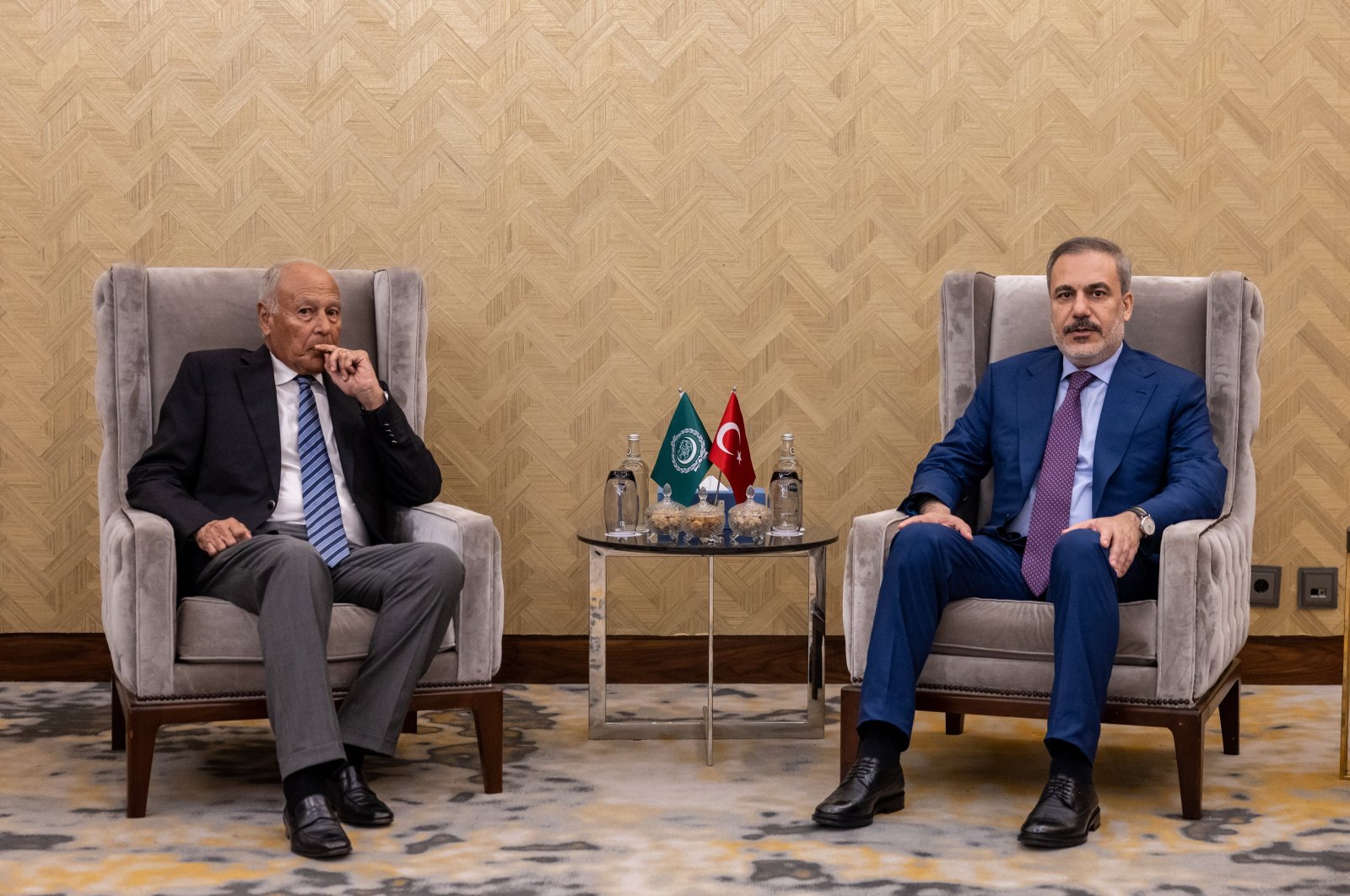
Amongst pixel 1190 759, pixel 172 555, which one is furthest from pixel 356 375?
pixel 1190 759

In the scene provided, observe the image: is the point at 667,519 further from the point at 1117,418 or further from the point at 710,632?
the point at 1117,418

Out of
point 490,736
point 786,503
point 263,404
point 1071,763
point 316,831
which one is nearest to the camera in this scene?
point 316,831

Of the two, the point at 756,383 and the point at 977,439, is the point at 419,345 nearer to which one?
the point at 756,383

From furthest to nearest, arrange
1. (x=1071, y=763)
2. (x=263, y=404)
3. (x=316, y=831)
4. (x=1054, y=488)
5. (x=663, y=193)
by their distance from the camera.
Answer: (x=663, y=193)
(x=263, y=404)
(x=1054, y=488)
(x=1071, y=763)
(x=316, y=831)

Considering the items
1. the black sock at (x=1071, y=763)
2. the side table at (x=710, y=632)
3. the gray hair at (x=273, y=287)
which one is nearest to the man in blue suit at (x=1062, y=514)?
the black sock at (x=1071, y=763)

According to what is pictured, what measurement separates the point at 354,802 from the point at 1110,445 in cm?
168

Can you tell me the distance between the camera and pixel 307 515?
3.07m

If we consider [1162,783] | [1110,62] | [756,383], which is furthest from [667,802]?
[1110,62]

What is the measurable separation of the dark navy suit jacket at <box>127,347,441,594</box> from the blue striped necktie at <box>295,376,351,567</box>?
0.14 feet

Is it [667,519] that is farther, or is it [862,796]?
[667,519]

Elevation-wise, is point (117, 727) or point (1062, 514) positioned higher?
point (1062, 514)

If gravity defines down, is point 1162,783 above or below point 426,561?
below

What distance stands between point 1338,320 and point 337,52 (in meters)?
2.80

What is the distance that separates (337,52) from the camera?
3834 mm
